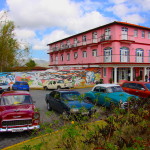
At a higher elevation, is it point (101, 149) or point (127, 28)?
point (127, 28)

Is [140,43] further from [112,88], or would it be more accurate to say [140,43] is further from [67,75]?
[112,88]

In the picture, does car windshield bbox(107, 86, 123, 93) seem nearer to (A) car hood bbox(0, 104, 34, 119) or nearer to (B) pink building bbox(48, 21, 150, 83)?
(A) car hood bbox(0, 104, 34, 119)

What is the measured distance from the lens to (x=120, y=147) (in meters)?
3.82

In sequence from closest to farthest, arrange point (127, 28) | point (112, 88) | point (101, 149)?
1. point (101, 149)
2. point (112, 88)
3. point (127, 28)

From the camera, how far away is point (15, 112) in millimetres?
7027

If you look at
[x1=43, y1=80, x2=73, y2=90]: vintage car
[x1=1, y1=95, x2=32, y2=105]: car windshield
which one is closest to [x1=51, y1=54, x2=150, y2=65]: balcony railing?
[x1=43, y1=80, x2=73, y2=90]: vintage car

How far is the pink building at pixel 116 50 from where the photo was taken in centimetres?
2891

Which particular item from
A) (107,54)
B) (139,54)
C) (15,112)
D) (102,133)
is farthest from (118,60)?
(102,133)

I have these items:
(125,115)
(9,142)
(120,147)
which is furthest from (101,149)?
(9,142)

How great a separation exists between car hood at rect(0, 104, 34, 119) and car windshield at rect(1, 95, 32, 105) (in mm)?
518

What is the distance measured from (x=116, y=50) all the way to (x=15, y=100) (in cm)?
2341

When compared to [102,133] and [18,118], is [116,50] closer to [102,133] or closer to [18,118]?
[18,118]

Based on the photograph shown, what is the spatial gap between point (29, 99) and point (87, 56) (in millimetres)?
27176

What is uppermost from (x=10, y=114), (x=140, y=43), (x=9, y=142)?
(x=140, y=43)
